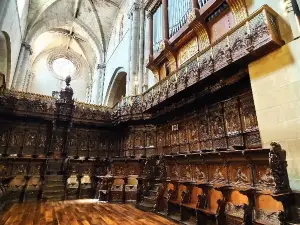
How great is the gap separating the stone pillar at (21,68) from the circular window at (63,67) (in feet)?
24.9

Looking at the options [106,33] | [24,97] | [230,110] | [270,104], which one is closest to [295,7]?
[270,104]

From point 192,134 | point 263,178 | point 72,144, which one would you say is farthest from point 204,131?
point 72,144

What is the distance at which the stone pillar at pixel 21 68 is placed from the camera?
14.8 meters

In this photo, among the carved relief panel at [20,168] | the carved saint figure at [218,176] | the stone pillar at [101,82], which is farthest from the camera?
the stone pillar at [101,82]

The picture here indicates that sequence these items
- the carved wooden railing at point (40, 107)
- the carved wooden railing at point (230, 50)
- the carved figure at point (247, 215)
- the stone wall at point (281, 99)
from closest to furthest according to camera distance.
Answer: the carved figure at point (247, 215), the stone wall at point (281, 99), the carved wooden railing at point (230, 50), the carved wooden railing at point (40, 107)

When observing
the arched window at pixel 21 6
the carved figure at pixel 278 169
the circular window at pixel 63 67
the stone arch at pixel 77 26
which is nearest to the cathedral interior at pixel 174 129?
the carved figure at pixel 278 169

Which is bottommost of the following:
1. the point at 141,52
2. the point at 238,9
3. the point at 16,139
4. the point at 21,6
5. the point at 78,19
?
the point at 16,139

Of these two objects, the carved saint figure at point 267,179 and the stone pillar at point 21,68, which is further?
the stone pillar at point 21,68

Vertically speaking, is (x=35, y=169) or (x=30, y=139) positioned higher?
(x=30, y=139)

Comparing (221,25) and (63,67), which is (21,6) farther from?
(221,25)

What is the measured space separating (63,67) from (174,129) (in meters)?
20.5

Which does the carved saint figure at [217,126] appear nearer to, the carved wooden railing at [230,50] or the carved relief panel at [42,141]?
the carved wooden railing at [230,50]

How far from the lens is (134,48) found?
42.0 ft

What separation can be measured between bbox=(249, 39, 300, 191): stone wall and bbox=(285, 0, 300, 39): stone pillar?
207 mm
